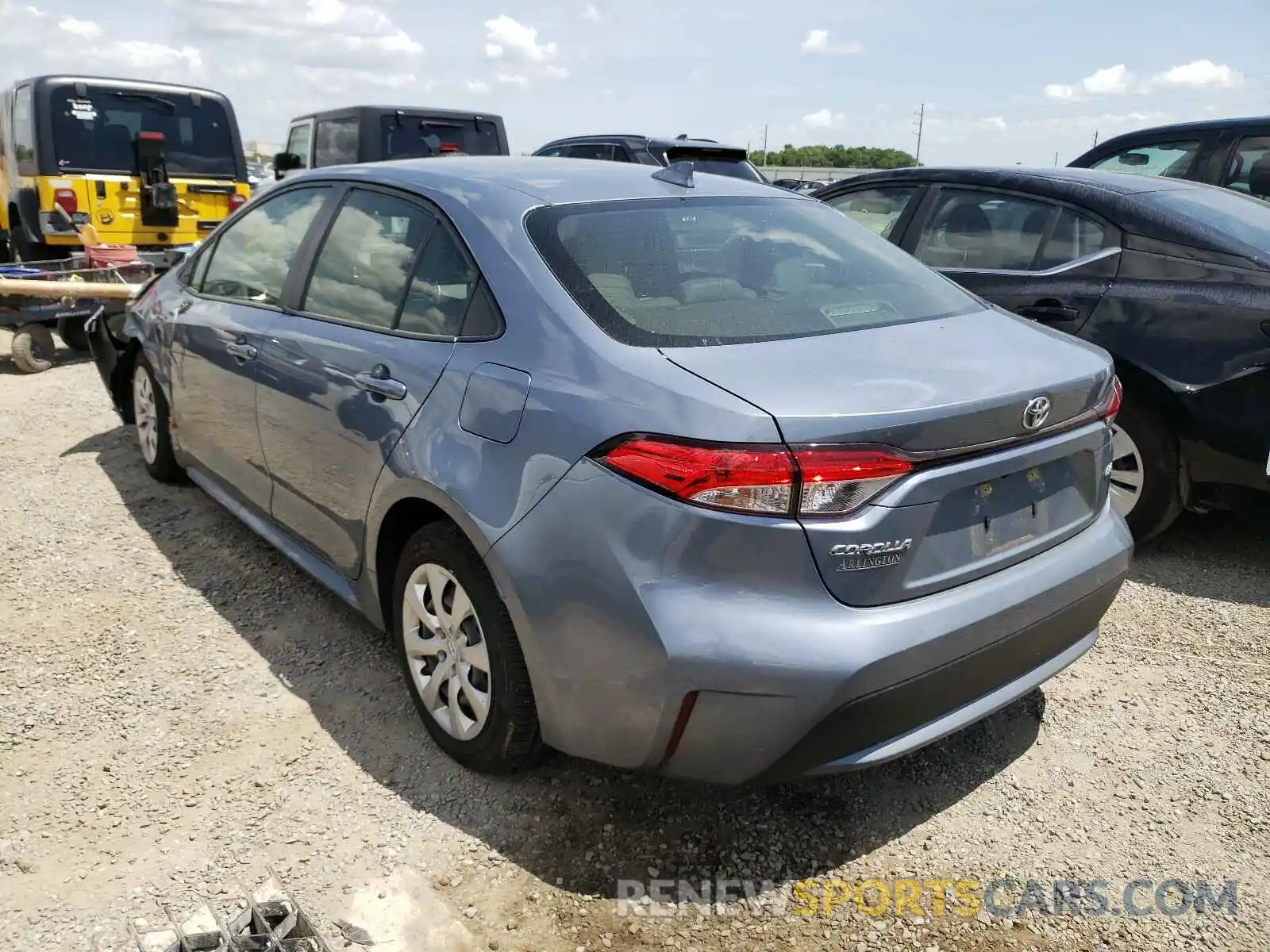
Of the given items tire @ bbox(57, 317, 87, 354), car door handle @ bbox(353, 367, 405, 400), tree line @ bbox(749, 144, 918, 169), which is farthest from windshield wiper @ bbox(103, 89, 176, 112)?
tree line @ bbox(749, 144, 918, 169)

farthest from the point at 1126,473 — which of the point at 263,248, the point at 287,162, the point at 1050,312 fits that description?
the point at 287,162

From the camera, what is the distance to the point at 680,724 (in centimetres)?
219

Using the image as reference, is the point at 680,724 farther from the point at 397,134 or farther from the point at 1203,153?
the point at 397,134

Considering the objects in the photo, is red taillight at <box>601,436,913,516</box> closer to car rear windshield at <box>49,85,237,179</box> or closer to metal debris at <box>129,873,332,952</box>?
metal debris at <box>129,873,332,952</box>

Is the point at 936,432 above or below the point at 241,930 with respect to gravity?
above

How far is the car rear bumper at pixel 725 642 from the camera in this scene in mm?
2098

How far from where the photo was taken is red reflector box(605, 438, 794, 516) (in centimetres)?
206

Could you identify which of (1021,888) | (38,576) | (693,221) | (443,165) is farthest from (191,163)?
(1021,888)

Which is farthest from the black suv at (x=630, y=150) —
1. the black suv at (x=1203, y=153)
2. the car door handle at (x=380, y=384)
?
the car door handle at (x=380, y=384)

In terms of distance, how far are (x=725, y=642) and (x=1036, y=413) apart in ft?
3.10

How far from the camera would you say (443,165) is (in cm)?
328

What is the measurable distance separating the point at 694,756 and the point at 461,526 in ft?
2.67

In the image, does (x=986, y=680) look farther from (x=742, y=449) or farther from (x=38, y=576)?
(x=38, y=576)

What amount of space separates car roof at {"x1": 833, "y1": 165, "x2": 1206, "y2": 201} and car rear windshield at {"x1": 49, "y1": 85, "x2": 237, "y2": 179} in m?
8.00
